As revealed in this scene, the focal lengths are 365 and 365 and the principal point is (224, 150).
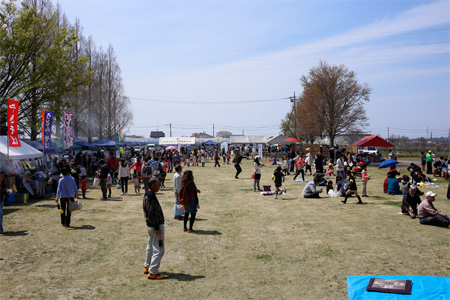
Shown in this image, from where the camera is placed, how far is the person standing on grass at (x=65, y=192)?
945 cm

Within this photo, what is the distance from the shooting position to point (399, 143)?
188 ft

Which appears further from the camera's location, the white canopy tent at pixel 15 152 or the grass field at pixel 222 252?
the white canopy tent at pixel 15 152

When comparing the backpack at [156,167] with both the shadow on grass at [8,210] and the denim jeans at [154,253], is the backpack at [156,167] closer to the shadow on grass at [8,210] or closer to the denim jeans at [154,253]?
the shadow on grass at [8,210]

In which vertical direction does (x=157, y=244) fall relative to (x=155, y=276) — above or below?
above

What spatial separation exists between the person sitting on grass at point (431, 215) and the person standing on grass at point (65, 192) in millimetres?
9331

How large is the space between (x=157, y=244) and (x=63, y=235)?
13.1ft

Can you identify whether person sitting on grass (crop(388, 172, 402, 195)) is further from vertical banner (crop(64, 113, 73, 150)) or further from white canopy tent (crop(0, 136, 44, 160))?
vertical banner (crop(64, 113, 73, 150))

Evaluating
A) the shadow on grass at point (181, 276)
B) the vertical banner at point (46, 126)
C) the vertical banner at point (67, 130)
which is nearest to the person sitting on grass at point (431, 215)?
the shadow on grass at point (181, 276)

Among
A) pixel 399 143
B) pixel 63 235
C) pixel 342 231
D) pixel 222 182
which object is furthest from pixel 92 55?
pixel 399 143

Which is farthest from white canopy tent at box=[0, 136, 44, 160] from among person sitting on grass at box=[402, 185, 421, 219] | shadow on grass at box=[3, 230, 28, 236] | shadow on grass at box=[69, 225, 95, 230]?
person sitting on grass at box=[402, 185, 421, 219]

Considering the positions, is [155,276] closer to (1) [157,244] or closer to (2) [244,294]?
(1) [157,244]

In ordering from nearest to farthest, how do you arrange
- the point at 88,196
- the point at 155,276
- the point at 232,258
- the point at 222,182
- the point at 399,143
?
the point at 155,276 < the point at 232,258 < the point at 88,196 < the point at 222,182 < the point at 399,143

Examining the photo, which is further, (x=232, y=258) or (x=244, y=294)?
(x=232, y=258)

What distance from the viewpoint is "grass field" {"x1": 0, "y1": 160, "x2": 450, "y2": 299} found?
5.80 metres
